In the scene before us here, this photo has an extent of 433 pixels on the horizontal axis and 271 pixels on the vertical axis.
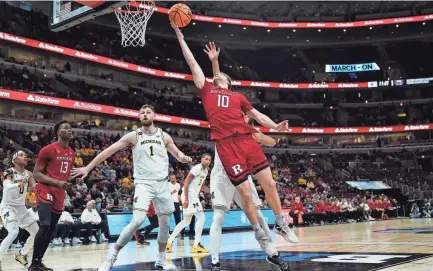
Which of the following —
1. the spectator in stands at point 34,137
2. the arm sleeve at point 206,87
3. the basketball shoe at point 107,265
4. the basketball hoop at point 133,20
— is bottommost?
the basketball shoe at point 107,265

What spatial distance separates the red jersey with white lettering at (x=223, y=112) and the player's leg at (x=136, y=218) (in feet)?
4.23

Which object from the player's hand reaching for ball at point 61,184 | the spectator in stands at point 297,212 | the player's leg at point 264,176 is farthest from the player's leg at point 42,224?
the spectator in stands at point 297,212

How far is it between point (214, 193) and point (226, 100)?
53.1 inches

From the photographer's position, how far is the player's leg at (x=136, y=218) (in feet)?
21.8

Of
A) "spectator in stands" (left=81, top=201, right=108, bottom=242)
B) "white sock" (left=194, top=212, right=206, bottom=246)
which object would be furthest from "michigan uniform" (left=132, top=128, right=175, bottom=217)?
"spectator in stands" (left=81, top=201, right=108, bottom=242)

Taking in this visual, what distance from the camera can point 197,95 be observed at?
163ft

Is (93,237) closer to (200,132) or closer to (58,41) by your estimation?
(58,41)

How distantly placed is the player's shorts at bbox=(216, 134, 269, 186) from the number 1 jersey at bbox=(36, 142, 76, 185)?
2871mm

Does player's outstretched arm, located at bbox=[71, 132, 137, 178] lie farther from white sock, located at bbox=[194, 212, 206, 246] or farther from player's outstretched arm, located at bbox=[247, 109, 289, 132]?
white sock, located at bbox=[194, 212, 206, 246]

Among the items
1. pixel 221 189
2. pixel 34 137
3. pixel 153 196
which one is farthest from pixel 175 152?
pixel 34 137

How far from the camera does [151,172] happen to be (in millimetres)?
7156

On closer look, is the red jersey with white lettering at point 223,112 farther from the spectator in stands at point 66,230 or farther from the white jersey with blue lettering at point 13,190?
the spectator in stands at point 66,230

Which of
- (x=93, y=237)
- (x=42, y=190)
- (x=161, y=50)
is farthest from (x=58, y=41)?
(x=42, y=190)

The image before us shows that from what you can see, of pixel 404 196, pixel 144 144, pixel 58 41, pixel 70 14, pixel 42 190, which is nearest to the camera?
pixel 144 144
